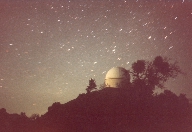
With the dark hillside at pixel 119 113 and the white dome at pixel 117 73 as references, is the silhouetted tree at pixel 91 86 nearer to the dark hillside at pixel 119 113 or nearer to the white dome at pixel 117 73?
the white dome at pixel 117 73

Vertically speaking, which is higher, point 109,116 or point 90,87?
point 90,87

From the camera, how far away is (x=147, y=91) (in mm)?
47719

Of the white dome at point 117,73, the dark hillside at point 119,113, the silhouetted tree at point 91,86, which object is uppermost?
the white dome at point 117,73

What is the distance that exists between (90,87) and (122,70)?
385 inches

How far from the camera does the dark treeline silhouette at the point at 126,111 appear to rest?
31484 millimetres

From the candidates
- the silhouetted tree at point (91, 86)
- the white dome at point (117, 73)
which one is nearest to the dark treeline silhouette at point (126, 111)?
the silhouetted tree at point (91, 86)

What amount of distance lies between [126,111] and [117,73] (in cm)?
1799

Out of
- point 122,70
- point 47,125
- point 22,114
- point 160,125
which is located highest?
point 122,70

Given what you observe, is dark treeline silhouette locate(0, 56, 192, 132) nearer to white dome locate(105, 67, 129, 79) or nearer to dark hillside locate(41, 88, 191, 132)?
dark hillside locate(41, 88, 191, 132)

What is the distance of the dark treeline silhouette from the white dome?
9.89 feet

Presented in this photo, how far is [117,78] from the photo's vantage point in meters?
53.9

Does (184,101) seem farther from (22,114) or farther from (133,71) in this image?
(22,114)

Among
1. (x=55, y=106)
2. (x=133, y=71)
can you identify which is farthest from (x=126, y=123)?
(x=133, y=71)

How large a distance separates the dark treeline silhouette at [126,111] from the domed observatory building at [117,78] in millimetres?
2451
